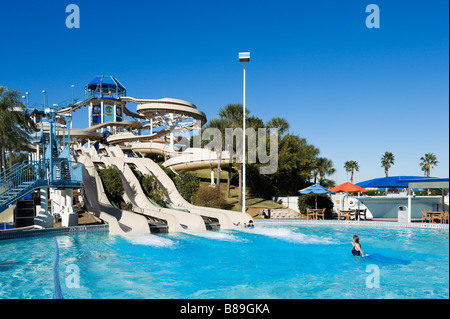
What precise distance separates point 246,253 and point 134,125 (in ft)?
123

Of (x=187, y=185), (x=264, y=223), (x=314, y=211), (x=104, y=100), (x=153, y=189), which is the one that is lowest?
(x=264, y=223)

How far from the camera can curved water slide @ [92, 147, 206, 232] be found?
1488 cm

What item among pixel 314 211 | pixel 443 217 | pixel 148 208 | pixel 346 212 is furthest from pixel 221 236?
pixel 443 217

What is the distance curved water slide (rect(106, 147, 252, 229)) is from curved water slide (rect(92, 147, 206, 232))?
125 centimetres

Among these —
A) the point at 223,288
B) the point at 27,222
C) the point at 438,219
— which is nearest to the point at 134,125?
the point at 27,222

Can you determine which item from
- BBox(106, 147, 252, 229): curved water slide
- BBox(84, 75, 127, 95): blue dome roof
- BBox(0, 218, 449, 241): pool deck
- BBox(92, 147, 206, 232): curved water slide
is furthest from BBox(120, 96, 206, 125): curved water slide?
BBox(84, 75, 127, 95): blue dome roof

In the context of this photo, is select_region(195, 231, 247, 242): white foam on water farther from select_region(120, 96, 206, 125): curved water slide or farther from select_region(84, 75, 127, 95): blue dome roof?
select_region(84, 75, 127, 95): blue dome roof

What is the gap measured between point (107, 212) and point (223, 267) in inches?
340

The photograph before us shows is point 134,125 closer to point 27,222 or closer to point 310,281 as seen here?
point 27,222

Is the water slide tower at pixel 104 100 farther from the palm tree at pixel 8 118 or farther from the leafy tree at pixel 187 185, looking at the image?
the leafy tree at pixel 187 185

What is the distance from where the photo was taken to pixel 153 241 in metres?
12.3

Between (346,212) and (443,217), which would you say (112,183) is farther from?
(443,217)

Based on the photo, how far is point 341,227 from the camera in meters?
17.2

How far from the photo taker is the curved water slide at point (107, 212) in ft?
44.1
